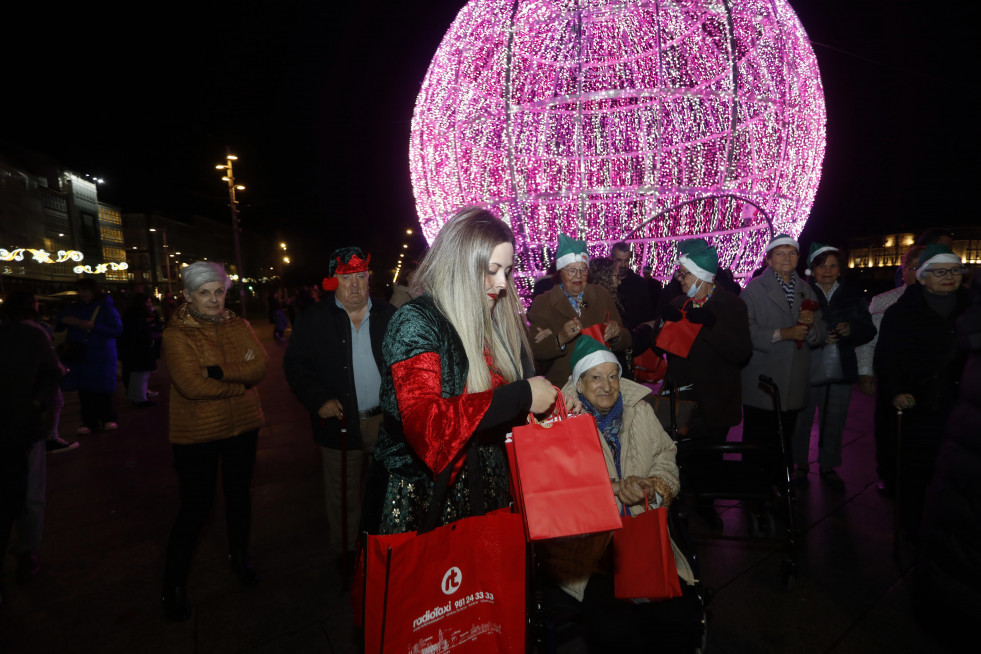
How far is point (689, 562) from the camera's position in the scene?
7.60ft

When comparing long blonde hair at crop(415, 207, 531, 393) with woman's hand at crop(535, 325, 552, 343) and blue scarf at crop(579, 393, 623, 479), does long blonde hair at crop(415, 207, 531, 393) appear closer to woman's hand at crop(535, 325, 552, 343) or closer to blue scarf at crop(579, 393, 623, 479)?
blue scarf at crop(579, 393, 623, 479)

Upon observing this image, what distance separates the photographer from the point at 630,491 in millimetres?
2283

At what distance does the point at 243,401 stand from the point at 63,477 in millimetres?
3607

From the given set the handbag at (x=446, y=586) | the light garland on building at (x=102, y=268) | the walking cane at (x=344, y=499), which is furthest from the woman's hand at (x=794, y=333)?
the light garland on building at (x=102, y=268)

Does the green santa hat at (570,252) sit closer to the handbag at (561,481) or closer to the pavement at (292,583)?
the pavement at (292,583)

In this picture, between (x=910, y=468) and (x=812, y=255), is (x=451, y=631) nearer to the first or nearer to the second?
(x=910, y=468)

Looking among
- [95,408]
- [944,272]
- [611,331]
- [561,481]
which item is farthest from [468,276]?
[95,408]

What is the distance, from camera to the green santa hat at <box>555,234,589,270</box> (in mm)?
4273

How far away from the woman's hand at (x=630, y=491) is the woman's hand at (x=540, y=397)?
1.01 metres

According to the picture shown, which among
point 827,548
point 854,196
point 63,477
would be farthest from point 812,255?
point 854,196

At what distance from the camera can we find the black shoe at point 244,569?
10.1 ft

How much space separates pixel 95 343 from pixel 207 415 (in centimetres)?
503

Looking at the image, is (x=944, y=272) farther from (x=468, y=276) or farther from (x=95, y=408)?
(x=95, y=408)

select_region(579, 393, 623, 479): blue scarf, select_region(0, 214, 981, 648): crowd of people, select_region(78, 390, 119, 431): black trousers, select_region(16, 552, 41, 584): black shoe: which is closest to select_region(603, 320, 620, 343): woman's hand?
select_region(0, 214, 981, 648): crowd of people
